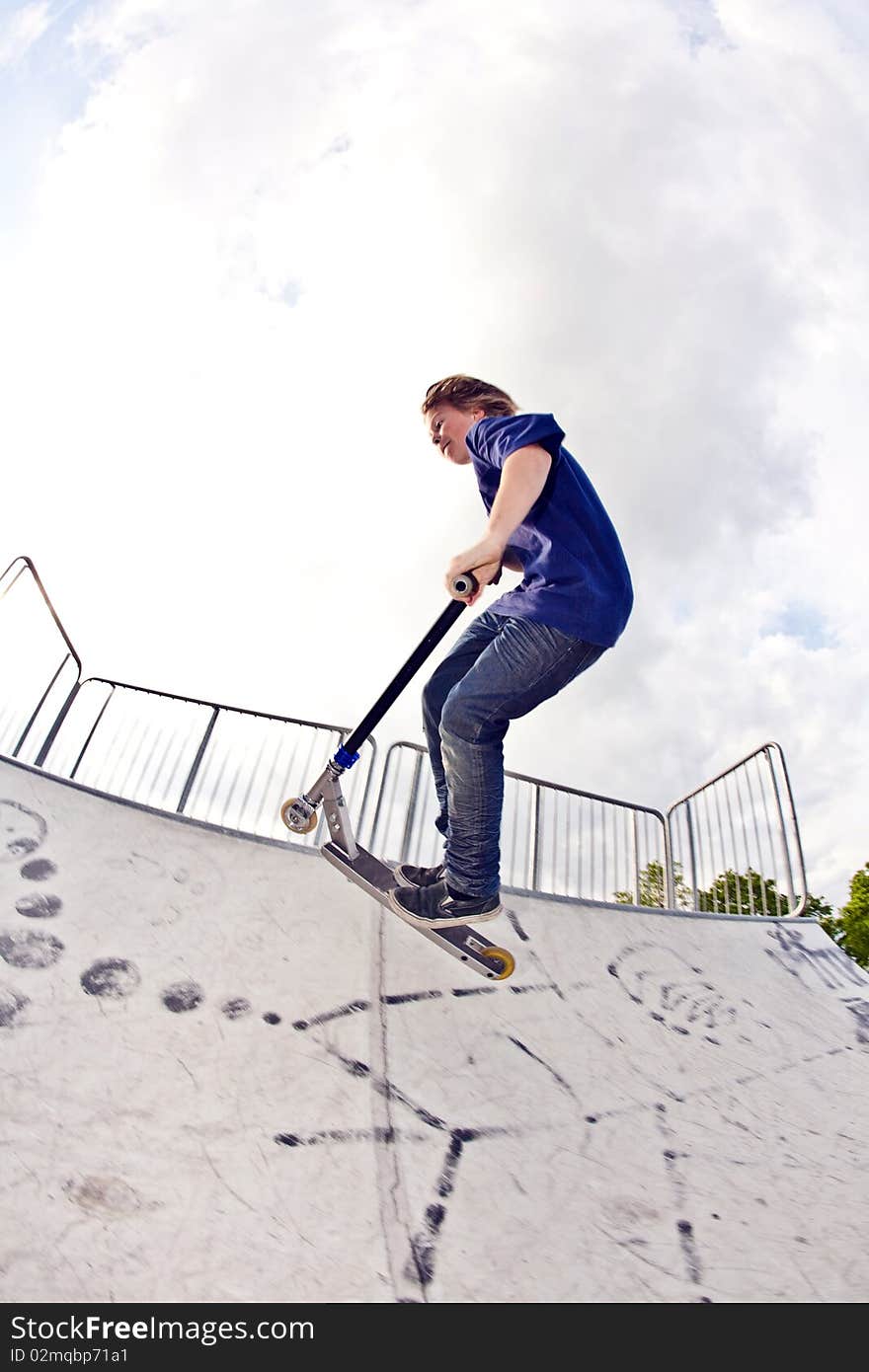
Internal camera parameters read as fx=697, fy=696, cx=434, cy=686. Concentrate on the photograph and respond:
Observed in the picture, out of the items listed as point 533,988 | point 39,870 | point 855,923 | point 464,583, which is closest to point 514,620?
point 464,583

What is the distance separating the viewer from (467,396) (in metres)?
3.28

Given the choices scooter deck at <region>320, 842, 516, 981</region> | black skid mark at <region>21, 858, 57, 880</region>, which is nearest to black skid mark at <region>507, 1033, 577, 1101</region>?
scooter deck at <region>320, 842, 516, 981</region>

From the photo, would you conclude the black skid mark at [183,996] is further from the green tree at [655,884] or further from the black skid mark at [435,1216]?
the green tree at [655,884]

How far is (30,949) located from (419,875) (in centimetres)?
166

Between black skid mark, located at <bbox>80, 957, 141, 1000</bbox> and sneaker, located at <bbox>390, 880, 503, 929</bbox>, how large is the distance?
3.61 feet

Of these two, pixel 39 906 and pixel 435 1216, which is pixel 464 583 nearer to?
pixel 435 1216

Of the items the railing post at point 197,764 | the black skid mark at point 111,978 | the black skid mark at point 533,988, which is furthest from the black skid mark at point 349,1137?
the railing post at point 197,764

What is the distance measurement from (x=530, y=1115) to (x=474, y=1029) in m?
0.54

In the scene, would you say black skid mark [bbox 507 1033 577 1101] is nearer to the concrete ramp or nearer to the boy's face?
the concrete ramp

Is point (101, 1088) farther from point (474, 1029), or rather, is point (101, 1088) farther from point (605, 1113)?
point (605, 1113)

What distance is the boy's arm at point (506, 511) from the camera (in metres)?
2.62

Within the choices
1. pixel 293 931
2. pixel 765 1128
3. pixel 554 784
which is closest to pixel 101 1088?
pixel 293 931

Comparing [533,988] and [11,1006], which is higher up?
[533,988]

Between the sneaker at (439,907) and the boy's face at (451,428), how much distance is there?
1957mm
